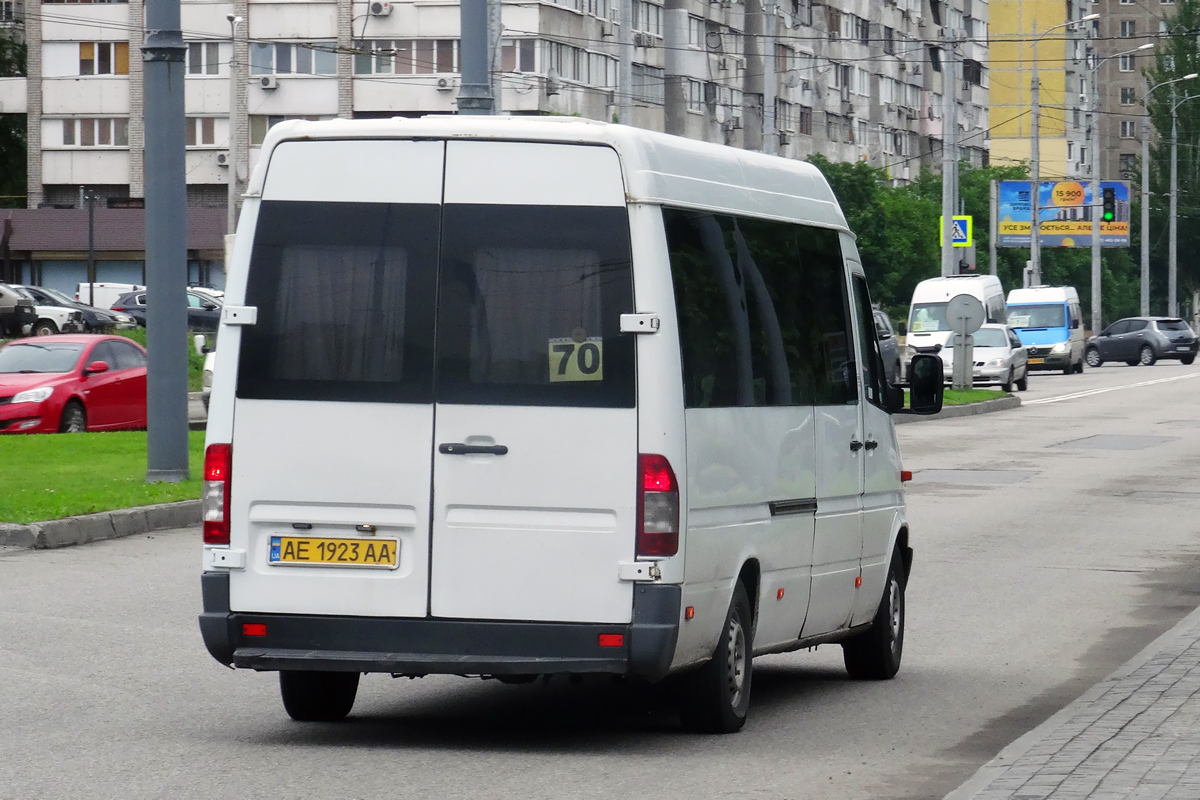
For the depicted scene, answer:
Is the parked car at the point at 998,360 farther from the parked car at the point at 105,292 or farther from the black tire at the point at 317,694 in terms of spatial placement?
the black tire at the point at 317,694

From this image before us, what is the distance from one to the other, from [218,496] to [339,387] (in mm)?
581

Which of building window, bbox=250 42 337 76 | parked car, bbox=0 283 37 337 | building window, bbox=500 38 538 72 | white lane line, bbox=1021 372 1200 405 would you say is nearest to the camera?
white lane line, bbox=1021 372 1200 405

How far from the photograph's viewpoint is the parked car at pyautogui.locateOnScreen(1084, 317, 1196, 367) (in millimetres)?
71875

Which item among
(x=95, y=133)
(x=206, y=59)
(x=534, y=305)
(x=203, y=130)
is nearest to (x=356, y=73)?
(x=206, y=59)

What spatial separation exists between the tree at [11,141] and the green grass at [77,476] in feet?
218

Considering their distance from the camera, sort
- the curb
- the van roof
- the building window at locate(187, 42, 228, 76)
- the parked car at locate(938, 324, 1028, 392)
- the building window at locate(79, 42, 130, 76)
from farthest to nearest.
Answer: the building window at locate(79, 42, 130, 76)
the building window at locate(187, 42, 228, 76)
the parked car at locate(938, 324, 1028, 392)
the curb
the van roof

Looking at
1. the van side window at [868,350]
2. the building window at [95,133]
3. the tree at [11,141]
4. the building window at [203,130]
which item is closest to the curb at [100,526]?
Answer: the van side window at [868,350]

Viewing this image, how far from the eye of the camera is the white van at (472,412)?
7.23 m

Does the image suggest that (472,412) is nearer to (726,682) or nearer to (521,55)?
(726,682)

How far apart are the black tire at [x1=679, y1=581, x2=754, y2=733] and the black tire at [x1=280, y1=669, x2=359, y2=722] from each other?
4.21 feet

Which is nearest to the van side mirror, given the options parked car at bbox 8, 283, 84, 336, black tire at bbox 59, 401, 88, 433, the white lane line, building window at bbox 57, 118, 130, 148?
black tire at bbox 59, 401, 88, 433

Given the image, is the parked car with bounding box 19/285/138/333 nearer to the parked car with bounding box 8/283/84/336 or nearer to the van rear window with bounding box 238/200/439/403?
the parked car with bounding box 8/283/84/336

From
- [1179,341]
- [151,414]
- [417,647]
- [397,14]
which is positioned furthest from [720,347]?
[397,14]

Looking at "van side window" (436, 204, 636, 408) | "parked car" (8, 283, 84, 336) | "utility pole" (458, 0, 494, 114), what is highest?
"utility pole" (458, 0, 494, 114)
